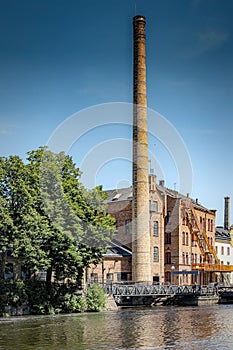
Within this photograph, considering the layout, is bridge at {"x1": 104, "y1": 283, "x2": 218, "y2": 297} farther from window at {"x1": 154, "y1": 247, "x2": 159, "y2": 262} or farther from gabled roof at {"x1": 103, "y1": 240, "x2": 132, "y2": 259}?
window at {"x1": 154, "y1": 247, "x2": 159, "y2": 262}

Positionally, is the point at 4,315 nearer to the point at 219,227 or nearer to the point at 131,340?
the point at 131,340

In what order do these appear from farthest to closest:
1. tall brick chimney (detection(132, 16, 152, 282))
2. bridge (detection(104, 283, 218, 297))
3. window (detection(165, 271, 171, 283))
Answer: window (detection(165, 271, 171, 283))
tall brick chimney (detection(132, 16, 152, 282))
bridge (detection(104, 283, 218, 297))

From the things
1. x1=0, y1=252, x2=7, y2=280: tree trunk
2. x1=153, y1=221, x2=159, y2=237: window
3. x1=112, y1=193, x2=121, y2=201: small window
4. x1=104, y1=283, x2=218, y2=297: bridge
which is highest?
x1=112, y1=193, x2=121, y2=201: small window

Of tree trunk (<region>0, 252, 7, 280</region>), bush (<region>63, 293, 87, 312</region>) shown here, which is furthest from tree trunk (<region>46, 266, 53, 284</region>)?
tree trunk (<region>0, 252, 7, 280</region>)

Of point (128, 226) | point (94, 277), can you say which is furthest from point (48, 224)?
point (128, 226)

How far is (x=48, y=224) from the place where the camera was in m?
39.5

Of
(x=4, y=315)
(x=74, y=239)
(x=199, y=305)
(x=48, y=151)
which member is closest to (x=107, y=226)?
(x=74, y=239)

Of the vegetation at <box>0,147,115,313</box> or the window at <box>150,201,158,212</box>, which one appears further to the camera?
the window at <box>150,201,158,212</box>

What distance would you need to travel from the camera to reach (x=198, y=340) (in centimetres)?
2572

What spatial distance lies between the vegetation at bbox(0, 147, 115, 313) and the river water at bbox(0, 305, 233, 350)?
3.60m

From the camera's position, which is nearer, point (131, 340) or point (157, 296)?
point (131, 340)

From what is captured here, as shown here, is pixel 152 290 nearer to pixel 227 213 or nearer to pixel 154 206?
pixel 154 206

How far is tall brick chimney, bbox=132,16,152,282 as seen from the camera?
174 ft

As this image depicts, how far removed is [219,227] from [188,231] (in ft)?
60.8
